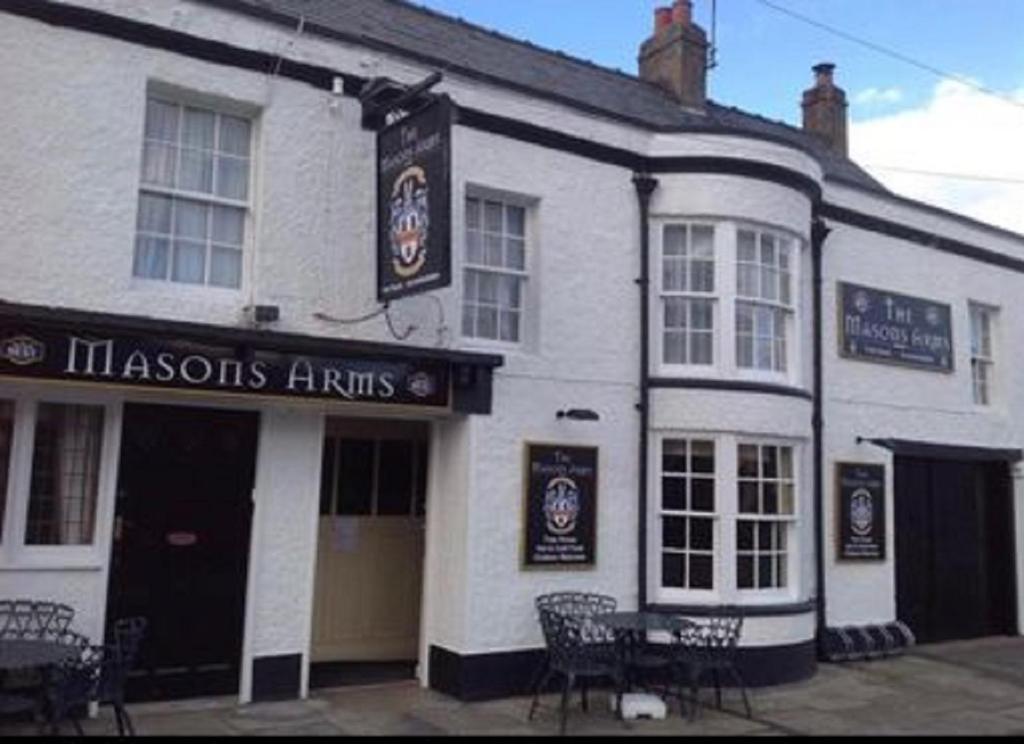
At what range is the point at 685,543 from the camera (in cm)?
1141

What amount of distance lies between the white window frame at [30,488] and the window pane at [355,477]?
276 cm

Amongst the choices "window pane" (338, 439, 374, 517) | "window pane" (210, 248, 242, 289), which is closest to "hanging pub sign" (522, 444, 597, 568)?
"window pane" (338, 439, 374, 517)

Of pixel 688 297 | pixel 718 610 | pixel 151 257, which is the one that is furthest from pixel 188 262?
pixel 718 610

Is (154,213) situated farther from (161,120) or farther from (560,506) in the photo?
(560,506)

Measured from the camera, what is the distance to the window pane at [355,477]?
11.2 m

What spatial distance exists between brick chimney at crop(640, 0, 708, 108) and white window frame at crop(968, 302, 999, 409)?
16.6 feet

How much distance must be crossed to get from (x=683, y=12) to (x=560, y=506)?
725cm

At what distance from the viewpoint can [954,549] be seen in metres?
15.0

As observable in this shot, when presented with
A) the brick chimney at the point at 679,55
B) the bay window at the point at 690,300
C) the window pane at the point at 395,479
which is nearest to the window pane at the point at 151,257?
the window pane at the point at 395,479

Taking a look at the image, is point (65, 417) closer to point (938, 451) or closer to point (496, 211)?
point (496, 211)

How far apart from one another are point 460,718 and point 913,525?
7.77 m

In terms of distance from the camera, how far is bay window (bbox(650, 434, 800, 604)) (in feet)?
37.1

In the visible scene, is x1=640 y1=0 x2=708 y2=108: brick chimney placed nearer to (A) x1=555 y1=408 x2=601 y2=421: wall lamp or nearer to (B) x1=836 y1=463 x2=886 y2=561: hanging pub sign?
(B) x1=836 y1=463 x2=886 y2=561: hanging pub sign

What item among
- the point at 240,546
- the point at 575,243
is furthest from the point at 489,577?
the point at 575,243
